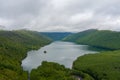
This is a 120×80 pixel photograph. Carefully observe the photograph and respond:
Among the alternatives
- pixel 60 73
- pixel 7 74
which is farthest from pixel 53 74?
pixel 7 74

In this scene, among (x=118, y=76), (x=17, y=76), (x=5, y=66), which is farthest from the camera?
(x=5, y=66)

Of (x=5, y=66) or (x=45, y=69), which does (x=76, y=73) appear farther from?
(x=5, y=66)

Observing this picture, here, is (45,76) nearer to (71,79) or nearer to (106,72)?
(71,79)

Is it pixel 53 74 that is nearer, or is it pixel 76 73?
pixel 53 74

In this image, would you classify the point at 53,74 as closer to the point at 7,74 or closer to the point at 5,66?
the point at 7,74

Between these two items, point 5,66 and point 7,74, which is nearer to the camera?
point 7,74

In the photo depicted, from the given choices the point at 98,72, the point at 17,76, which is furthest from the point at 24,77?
the point at 98,72

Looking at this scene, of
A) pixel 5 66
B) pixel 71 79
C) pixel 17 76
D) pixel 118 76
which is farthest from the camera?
pixel 5 66

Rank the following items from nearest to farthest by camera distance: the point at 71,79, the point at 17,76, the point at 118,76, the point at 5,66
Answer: the point at 71,79, the point at 17,76, the point at 118,76, the point at 5,66
